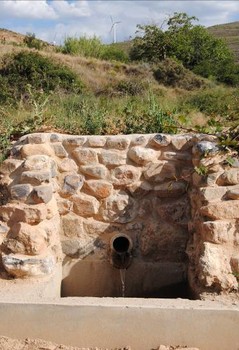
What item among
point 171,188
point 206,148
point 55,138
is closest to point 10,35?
point 55,138

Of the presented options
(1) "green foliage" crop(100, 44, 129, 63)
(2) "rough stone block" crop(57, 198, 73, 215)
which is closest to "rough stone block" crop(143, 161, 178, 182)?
→ (2) "rough stone block" crop(57, 198, 73, 215)

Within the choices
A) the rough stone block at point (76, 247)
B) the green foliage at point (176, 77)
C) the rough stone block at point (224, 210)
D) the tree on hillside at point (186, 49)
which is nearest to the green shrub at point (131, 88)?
the green foliage at point (176, 77)

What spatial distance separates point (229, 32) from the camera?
118 feet

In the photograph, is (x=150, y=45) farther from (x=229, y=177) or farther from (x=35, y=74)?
(x=229, y=177)

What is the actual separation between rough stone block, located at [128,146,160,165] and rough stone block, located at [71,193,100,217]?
1.67 feet

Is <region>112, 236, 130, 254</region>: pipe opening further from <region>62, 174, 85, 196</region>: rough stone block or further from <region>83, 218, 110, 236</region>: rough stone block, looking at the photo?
<region>62, 174, 85, 196</region>: rough stone block

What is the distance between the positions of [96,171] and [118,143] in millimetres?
313

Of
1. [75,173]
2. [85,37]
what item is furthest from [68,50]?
[75,173]

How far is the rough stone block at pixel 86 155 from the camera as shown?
4.83 m

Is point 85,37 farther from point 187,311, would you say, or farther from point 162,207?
point 187,311

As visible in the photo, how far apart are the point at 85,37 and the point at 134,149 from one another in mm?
17568

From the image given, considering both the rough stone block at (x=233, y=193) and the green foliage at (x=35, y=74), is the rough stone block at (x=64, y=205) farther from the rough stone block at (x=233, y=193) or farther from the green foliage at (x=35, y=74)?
the green foliage at (x=35, y=74)

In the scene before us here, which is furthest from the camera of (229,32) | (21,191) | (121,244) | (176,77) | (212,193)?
(229,32)

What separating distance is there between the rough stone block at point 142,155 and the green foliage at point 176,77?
12.1m
